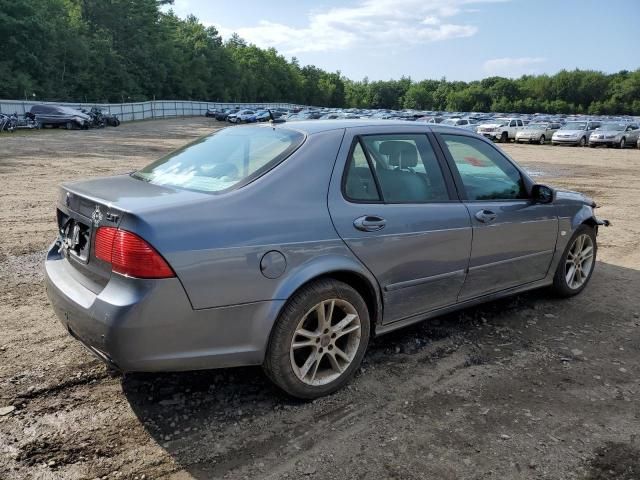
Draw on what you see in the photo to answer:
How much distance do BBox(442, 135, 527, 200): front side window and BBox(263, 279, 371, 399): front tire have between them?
1383 mm

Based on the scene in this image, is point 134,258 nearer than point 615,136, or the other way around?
point 134,258

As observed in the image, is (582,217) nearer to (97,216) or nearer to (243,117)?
(97,216)

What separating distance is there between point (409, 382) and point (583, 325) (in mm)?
1968

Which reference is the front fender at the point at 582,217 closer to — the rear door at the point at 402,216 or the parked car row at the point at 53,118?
the rear door at the point at 402,216

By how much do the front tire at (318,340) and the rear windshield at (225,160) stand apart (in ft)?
2.55

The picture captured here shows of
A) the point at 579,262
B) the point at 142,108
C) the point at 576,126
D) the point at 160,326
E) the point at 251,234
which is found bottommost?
the point at 579,262

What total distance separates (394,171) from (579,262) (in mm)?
2586

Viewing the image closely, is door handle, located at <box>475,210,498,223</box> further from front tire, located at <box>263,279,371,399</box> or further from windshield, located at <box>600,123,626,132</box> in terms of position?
windshield, located at <box>600,123,626,132</box>

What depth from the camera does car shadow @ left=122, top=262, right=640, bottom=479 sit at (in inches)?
108

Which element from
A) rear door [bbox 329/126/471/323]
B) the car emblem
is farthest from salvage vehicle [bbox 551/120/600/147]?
the car emblem

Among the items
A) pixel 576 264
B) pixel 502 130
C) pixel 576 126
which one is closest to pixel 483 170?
pixel 576 264

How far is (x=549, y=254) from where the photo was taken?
4625mm

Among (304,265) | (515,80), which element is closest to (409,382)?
(304,265)

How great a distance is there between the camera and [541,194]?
14.3 feet
